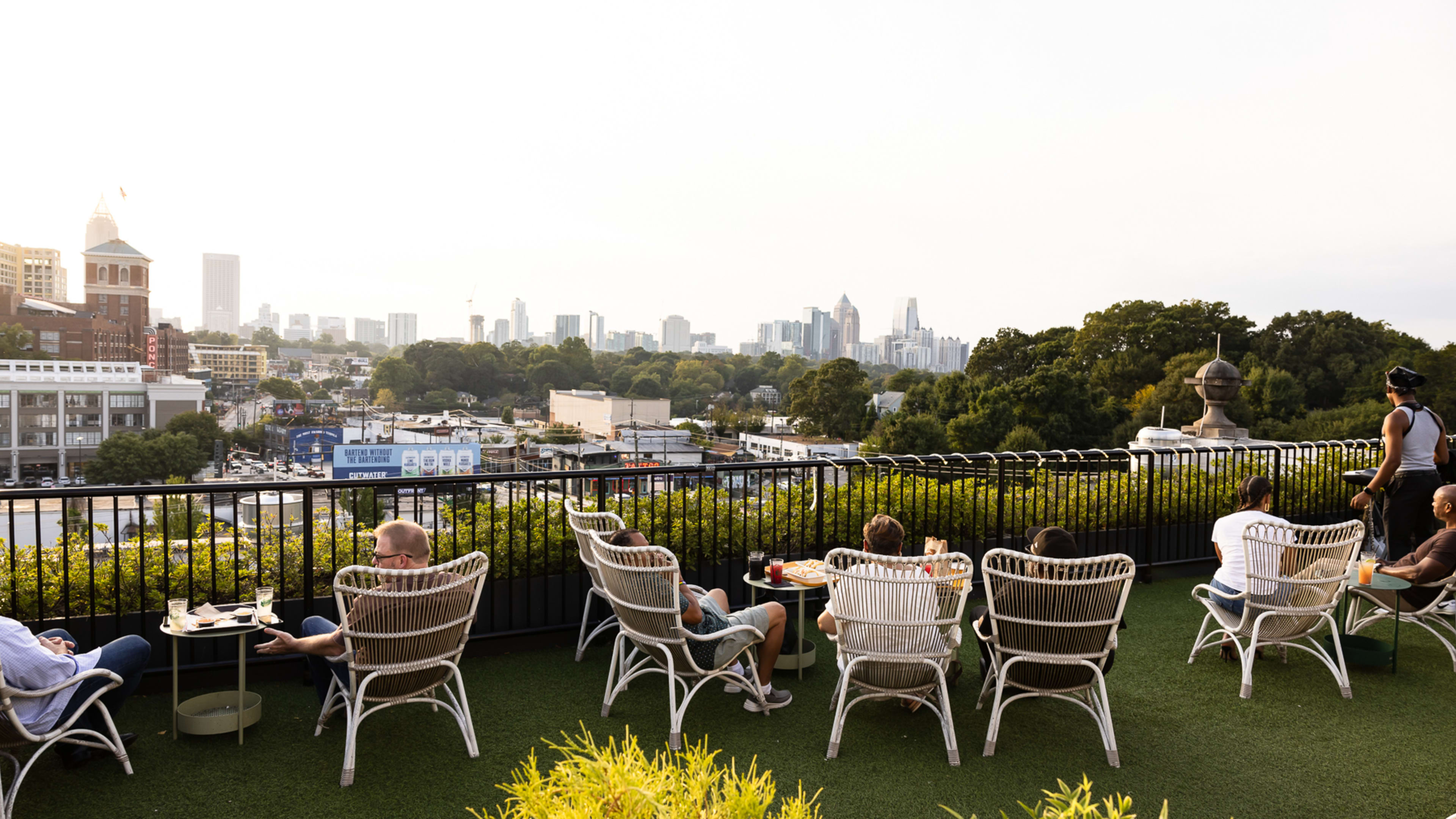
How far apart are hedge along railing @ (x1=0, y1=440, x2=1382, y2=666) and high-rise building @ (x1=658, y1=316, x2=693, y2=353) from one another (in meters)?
145

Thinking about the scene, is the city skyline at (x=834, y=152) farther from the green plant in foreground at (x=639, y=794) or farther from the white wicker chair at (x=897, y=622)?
the green plant in foreground at (x=639, y=794)

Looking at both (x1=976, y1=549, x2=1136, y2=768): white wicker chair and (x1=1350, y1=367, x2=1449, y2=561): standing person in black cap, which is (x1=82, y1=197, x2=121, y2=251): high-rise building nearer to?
(x1=976, y1=549, x2=1136, y2=768): white wicker chair

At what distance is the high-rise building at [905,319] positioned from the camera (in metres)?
141

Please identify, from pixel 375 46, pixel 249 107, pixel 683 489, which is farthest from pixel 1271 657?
pixel 249 107

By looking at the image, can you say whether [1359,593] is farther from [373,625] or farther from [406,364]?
[406,364]

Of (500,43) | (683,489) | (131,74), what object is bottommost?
(683,489)

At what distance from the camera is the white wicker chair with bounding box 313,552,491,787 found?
3.27m

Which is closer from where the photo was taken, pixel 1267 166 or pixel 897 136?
pixel 1267 166

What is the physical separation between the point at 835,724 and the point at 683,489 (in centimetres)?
222

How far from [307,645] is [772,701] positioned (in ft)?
6.67

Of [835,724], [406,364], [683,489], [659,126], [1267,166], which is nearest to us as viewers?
[835,724]

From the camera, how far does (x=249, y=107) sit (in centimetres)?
8150

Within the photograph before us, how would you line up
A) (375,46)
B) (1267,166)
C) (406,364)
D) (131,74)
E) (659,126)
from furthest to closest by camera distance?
(406,364)
(131,74)
(659,126)
(375,46)
(1267,166)

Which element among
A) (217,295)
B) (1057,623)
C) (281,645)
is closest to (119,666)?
(281,645)
